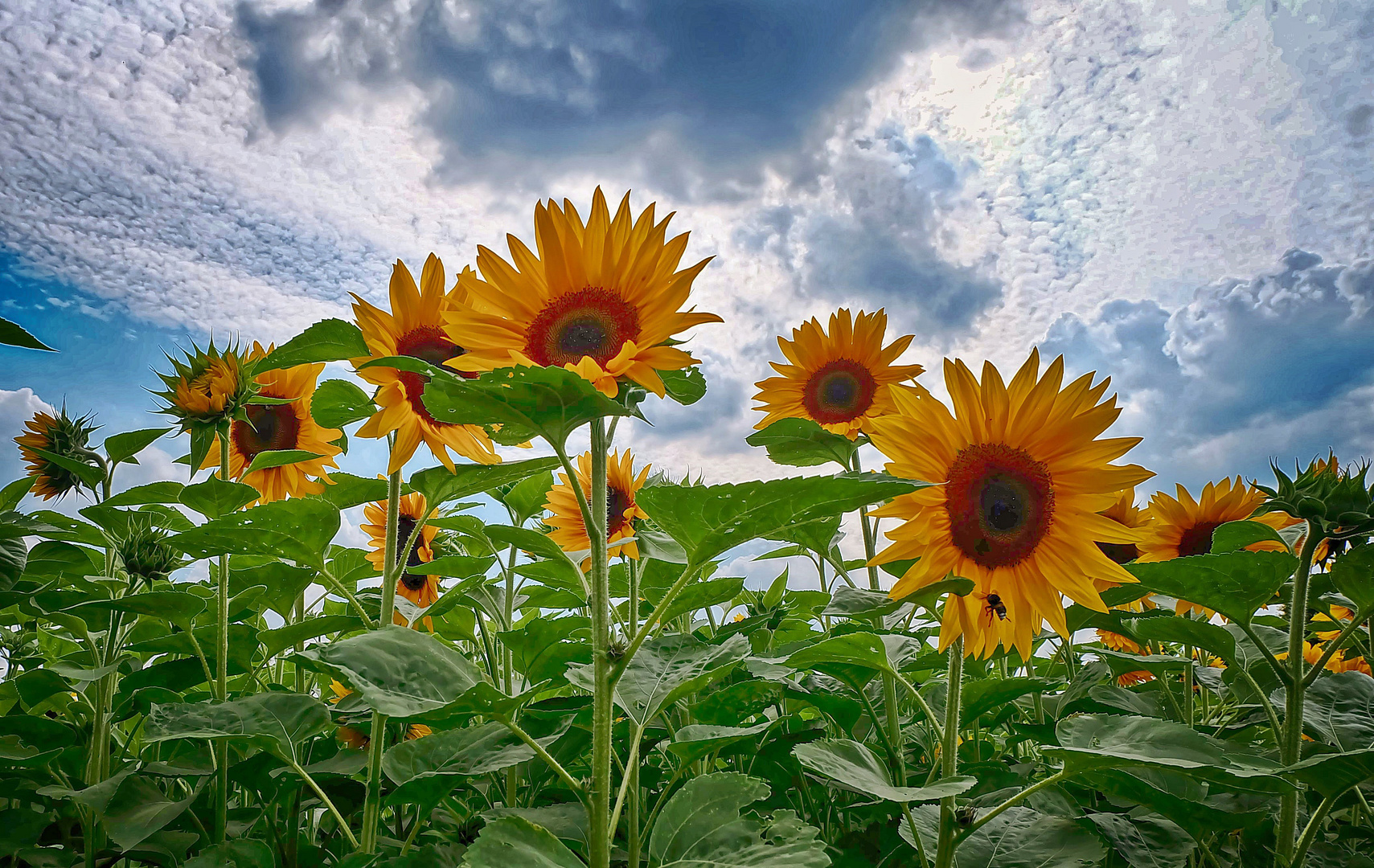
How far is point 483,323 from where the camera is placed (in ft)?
4.53

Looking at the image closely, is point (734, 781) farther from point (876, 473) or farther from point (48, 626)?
point (48, 626)

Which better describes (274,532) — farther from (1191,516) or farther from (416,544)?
Result: (1191,516)

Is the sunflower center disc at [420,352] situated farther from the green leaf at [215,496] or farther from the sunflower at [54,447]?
the sunflower at [54,447]

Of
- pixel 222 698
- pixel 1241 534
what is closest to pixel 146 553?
pixel 222 698

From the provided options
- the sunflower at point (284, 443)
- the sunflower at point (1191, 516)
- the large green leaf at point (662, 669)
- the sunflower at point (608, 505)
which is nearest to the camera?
the large green leaf at point (662, 669)

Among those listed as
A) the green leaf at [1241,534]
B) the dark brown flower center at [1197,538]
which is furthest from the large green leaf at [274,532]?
the dark brown flower center at [1197,538]

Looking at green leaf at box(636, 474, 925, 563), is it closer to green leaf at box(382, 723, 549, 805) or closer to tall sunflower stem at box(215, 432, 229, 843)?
green leaf at box(382, 723, 549, 805)

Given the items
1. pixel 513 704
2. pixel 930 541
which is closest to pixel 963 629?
pixel 930 541

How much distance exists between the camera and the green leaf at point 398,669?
1.05m

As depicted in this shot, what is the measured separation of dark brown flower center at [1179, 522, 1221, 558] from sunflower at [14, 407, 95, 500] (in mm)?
3473

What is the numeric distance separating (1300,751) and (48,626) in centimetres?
418

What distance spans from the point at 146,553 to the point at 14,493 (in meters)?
0.49

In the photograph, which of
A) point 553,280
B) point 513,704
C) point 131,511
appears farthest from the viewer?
point 131,511

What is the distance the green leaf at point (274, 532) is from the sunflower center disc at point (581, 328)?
0.49 m
